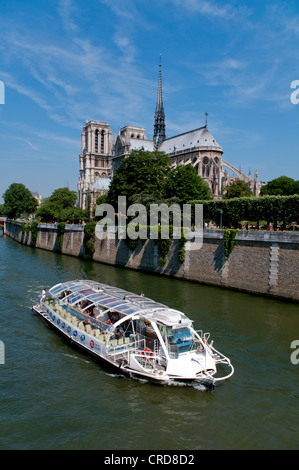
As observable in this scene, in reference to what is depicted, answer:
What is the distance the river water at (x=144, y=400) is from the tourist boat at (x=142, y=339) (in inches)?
17.8

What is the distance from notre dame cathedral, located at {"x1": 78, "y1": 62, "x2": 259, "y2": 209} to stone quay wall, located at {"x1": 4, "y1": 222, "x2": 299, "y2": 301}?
122ft

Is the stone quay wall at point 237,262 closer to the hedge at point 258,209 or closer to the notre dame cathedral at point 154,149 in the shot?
the hedge at point 258,209

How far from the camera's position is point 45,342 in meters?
17.0

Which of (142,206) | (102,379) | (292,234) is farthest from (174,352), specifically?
(142,206)

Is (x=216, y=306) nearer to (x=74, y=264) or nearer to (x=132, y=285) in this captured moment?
(x=132, y=285)

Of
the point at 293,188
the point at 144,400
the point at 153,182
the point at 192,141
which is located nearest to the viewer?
the point at 144,400

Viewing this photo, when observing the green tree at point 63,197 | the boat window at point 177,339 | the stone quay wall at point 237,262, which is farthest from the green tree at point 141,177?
the green tree at point 63,197

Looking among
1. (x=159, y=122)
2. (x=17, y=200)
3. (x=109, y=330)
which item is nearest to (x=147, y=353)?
(x=109, y=330)

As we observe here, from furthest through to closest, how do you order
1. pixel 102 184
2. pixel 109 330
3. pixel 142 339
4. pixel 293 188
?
pixel 102 184
pixel 293 188
pixel 109 330
pixel 142 339

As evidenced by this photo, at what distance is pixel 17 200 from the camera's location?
108250mm

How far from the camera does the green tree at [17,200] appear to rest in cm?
10788

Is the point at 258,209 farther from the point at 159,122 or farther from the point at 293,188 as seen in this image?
the point at 159,122

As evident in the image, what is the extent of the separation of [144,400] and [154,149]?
93732 mm
